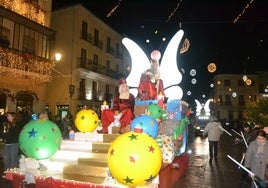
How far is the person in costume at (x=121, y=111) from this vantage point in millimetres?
9633

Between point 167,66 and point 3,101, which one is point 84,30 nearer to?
point 3,101

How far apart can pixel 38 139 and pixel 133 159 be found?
9.54 feet

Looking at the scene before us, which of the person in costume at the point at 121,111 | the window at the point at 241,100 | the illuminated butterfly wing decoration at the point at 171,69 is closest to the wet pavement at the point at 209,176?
the person in costume at the point at 121,111

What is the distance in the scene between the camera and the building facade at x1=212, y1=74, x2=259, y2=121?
A: 64.1m

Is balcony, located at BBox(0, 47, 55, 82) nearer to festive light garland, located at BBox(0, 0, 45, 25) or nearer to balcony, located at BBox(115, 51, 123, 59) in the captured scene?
festive light garland, located at BBox(0, 0, 45, 25)

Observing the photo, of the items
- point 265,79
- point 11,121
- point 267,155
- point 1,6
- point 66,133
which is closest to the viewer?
point 267,155

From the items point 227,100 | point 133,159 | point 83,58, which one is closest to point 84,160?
point 133,159

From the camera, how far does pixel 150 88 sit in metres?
11.8

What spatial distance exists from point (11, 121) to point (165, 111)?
5.34m

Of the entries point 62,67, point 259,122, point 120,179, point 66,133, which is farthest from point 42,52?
point 120,179

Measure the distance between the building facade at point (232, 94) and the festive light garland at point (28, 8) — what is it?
47.7m

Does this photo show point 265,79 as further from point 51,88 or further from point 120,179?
point 120,179

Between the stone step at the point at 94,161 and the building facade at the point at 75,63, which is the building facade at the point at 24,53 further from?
the stone step at the point at 94,161

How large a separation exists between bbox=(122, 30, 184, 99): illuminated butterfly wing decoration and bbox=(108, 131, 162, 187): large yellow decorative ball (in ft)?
26.2
